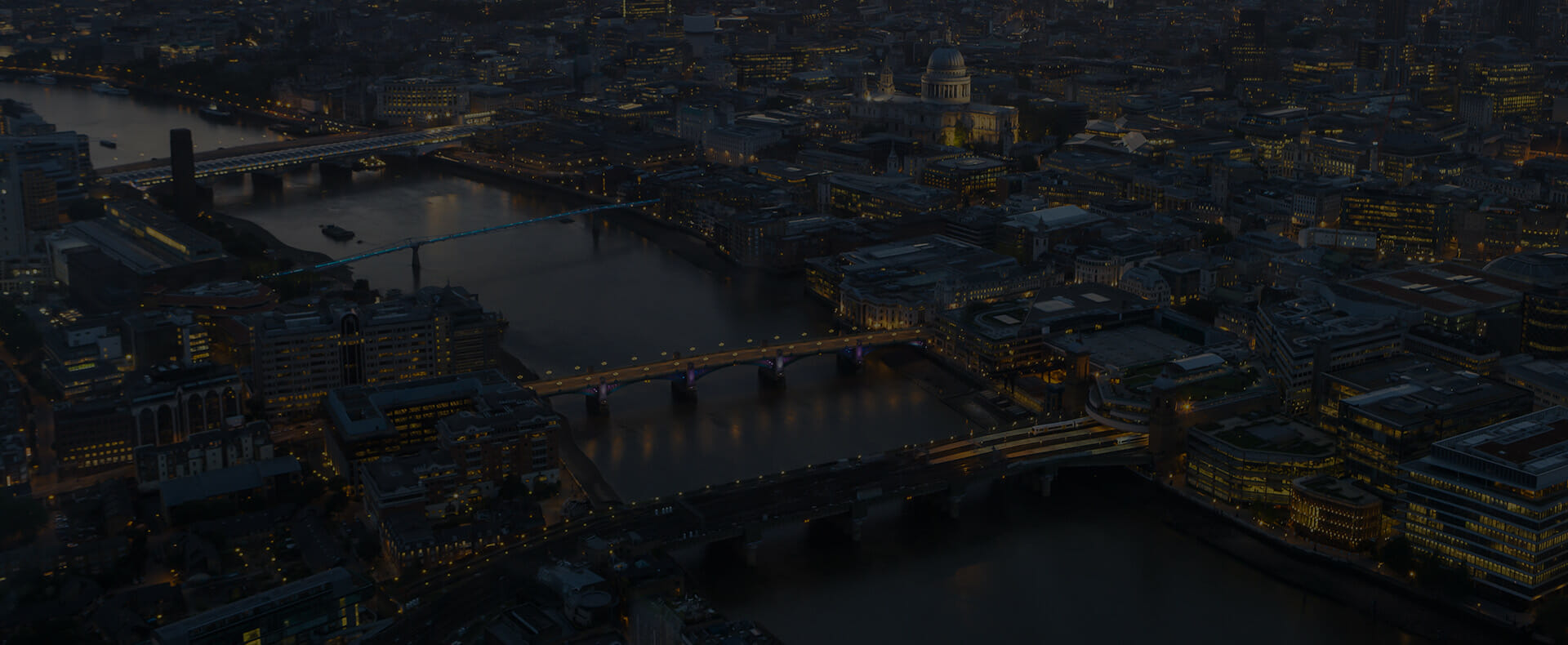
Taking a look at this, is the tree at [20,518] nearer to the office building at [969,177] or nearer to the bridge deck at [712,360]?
the bridge deck at [712,360]

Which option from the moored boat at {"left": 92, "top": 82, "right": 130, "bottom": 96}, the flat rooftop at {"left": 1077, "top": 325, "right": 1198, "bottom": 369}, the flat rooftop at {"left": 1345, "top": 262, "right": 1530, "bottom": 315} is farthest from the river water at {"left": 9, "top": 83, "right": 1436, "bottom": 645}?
the moored boat at {"left": 92, "top": 82, "right": 130, "bottom": 96}

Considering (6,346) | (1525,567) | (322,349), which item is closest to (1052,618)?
(1525,567)

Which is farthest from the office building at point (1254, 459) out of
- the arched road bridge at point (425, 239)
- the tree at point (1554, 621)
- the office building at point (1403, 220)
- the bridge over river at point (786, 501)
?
the arched road bridge at point (425, 239)

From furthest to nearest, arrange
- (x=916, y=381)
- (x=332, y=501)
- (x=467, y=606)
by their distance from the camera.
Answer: (x=916, y=381)
(x=332, y=501)
(x=467, y=606)

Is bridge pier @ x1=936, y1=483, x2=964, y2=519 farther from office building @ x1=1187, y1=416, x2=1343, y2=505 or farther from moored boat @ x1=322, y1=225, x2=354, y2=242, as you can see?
moored boat @ x1=322, y1=225, x2=354, y2=242

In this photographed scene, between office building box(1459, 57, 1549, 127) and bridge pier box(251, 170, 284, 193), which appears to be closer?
bridge pier box(251, 170, 284, 193)

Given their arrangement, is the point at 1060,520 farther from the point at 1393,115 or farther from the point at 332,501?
the point at 1393,115
